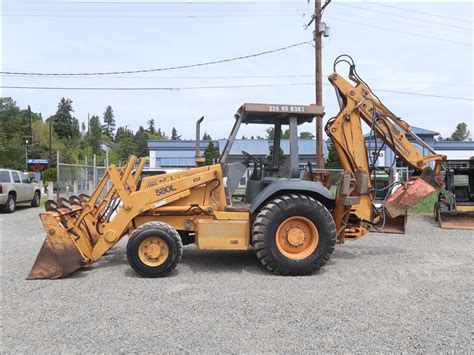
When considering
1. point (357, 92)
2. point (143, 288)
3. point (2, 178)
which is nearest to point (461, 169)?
point (357, 92)

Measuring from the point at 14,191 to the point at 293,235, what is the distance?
45.7ft

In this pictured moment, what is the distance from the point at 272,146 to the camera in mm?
7840

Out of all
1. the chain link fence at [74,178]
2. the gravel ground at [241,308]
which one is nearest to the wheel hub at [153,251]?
the gravel ground at [241,308]

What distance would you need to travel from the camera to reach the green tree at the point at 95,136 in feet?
257

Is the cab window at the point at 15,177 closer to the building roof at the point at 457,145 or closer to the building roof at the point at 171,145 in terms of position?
the building roof at the point at 171,145

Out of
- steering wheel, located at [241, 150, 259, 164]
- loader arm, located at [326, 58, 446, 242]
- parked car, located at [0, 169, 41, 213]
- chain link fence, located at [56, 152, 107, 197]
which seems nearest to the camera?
steering wheel, located at [241, 150, 259, 164]

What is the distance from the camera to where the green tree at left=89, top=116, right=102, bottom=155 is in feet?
257

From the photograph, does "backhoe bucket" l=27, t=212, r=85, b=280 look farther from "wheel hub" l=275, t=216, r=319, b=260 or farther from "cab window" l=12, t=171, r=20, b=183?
"cab window" l=12, t=171, r=20, b=183

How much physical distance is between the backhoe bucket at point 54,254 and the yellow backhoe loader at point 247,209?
0.04ft

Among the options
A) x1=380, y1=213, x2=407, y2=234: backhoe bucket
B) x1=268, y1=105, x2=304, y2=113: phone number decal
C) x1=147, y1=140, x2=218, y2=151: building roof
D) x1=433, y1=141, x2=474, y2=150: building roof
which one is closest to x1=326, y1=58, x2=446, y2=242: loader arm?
x1=380, y1=213, x2=407, y2=234: backhoe bucket

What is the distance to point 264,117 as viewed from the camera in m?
7.33

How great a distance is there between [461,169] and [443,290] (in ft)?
29.8

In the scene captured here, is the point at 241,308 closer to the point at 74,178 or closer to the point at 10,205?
the point at 74,178

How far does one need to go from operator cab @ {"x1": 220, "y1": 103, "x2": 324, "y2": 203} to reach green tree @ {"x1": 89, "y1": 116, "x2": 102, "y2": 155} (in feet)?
198
